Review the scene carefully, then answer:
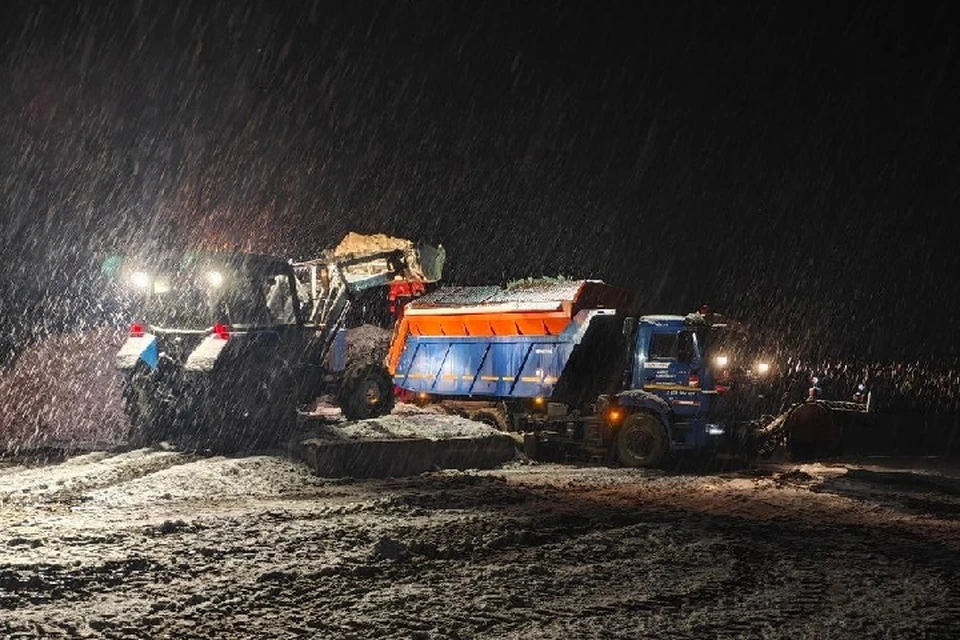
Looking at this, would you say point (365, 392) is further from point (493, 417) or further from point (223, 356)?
point (493, 417)

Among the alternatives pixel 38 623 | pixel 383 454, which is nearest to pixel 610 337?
pixel 383 454

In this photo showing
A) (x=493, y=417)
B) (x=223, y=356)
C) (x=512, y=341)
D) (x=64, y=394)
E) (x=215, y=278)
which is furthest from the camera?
(x=64, y=394)

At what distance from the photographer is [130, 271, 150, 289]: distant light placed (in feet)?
41.1

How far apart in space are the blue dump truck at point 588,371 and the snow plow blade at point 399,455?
1.68m

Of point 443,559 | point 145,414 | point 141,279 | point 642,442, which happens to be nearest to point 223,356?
point 145,414

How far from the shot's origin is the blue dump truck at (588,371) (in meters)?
13.8

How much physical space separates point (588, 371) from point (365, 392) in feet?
13.1

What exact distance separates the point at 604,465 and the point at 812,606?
8.75 meters

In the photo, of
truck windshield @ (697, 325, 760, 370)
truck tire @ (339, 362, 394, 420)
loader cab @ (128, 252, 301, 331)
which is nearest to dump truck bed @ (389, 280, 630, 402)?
truck windshield @ (697, 325, 760, 370)

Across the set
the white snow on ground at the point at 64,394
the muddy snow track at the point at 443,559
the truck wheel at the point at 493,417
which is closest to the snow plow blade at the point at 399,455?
the muddy snow track at the point at 443,559

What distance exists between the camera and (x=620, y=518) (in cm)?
853

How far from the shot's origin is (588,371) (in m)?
14.9

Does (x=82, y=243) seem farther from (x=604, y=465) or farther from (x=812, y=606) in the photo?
(x=812, y=606)

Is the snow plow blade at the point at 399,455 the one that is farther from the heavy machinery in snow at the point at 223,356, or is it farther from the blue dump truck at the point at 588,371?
the blue dump truck at the point at 588,371
